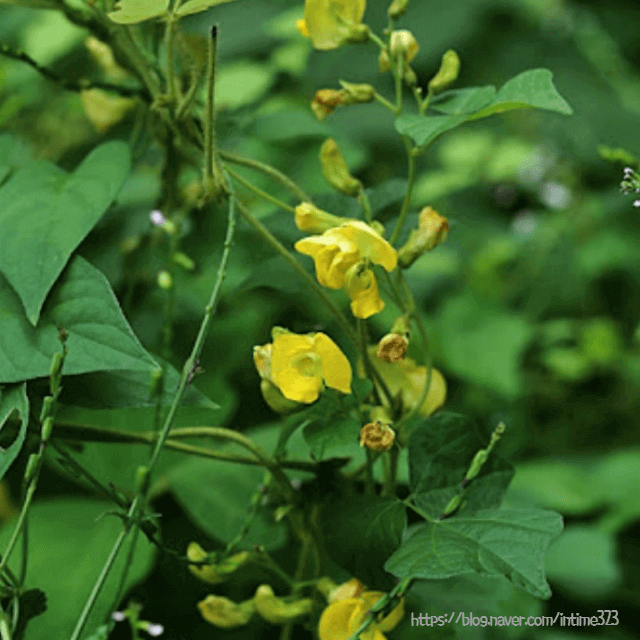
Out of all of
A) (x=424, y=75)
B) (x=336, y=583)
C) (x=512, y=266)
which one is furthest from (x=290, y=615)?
(x=424, y=75)

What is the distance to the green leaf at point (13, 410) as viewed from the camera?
52 cm

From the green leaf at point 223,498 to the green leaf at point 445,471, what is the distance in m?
0.18

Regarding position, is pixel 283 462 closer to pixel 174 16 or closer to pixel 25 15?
pixel 174 16

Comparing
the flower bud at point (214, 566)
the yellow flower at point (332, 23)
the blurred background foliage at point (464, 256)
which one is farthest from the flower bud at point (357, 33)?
the flower bud at point (214, 566)

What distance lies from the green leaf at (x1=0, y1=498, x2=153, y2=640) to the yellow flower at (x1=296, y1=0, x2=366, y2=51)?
380 millimetres

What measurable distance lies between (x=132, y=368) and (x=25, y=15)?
79cm

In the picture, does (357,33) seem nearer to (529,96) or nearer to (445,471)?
(529,96)

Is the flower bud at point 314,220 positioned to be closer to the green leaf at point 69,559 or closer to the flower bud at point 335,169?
the flower bud at point 335,169

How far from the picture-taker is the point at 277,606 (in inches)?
25.1

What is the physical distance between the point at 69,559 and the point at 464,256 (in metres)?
0.84

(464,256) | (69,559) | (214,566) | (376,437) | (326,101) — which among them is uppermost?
(326,101)

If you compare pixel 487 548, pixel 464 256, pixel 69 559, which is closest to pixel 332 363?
pixel 487 548

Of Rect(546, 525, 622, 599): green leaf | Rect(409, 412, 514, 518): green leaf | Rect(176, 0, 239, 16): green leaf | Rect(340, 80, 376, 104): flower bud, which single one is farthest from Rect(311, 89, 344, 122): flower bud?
Rect(546, 525, 622, 599): green leaf

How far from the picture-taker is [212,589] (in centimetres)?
88
